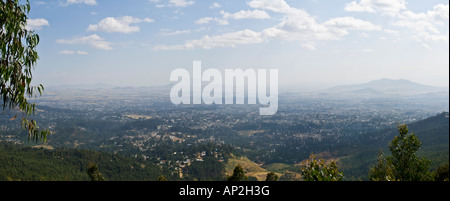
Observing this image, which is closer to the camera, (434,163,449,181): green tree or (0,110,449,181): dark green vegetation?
(434,163,449,181): green tree

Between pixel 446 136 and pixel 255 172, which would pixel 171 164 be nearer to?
pixel 255 172

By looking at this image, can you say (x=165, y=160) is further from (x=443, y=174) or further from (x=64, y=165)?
(x=443, y=174)

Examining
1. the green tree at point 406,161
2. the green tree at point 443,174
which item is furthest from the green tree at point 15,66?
the green tree at point 443,174

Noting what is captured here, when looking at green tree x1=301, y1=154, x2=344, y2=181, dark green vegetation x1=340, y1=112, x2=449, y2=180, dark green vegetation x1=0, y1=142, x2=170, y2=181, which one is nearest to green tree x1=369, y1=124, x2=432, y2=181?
green tree x1=301, y1=154, x2=344, y2=181

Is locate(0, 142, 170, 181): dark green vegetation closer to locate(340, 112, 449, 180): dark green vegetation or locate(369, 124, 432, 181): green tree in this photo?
locate(369, 124, 432, 181): green tree

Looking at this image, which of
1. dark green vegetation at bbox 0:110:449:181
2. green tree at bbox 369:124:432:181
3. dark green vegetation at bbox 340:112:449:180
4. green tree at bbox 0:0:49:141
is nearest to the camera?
green tree at bbox 0:0:49:141

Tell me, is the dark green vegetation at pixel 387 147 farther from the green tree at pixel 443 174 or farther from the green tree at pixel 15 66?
the green tree at pixel 15 66

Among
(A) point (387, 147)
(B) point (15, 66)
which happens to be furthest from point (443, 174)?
(A) point (387, 147)

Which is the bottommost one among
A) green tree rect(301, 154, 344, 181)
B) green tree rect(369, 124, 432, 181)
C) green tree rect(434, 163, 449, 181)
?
green tree rect(434, 163, 449, 181)

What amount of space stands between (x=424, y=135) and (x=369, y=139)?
23.2 m

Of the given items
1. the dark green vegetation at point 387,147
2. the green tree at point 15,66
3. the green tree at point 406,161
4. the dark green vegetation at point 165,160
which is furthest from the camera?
the dark green vegetation at point 387,147
